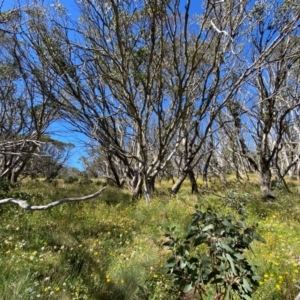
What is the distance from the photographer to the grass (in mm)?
2900

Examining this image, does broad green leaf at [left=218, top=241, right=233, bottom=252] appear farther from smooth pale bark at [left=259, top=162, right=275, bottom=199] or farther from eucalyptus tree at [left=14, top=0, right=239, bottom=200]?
smooth pale bark at [left=259, top=162, right=275, bottom=199]

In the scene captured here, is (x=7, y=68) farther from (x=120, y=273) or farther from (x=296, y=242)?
(x=296, y=242)

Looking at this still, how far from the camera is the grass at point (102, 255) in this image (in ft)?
9.52

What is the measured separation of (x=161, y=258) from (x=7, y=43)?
9.64 m

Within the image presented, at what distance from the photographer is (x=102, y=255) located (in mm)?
3953

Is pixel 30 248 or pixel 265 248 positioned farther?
pixel 265 248

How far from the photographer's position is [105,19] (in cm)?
760

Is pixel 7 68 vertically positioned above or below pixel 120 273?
above

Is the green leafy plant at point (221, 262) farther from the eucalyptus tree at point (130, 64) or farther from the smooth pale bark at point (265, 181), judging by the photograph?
the smooth pale bark at point (265, 181)

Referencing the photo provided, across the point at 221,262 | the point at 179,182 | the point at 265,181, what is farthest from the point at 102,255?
the point at 265,181

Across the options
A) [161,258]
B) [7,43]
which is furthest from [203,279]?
[7,43]

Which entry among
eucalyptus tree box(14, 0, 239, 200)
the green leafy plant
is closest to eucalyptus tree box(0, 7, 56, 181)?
eucalyptus tree box(14, 0, 239, 200)

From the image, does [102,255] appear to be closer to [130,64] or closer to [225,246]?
[225,246]

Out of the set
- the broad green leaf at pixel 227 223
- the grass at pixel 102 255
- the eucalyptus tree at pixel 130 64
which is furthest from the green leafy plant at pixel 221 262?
the eucalyptus tree at pixel 130 64
